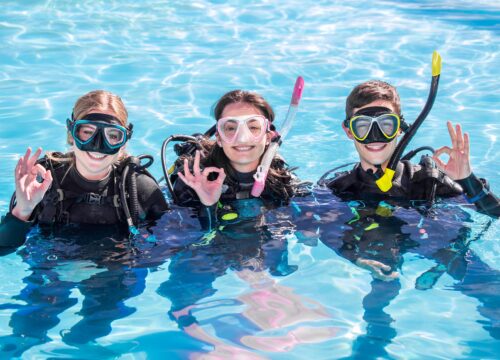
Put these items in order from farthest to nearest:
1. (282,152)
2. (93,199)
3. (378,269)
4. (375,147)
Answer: (282,152) → (375,147) → (93,199) → (378,269)

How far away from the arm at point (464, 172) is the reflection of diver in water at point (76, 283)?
1.63 m

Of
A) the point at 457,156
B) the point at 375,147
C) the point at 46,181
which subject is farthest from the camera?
the point at 375,147

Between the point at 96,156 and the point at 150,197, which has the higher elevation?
the point at 96,156

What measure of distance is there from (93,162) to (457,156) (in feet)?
6.44

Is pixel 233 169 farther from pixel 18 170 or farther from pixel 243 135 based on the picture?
pixel 18 170

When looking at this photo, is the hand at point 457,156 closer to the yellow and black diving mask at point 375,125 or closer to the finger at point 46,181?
the yellow and black diving mask at point 375,125

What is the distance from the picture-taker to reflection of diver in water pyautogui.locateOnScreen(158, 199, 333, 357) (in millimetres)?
3223

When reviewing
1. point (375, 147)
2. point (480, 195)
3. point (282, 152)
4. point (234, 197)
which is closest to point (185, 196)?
point (234, 197)

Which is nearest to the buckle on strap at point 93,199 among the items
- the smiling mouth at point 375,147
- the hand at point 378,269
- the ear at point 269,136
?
the ear at point 269,136

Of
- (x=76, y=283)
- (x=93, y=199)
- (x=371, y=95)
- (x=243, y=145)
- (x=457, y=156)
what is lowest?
(x=76, y=283)

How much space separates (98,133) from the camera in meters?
3.78

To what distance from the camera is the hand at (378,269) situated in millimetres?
3699

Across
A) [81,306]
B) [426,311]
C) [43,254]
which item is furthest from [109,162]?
[426,311]

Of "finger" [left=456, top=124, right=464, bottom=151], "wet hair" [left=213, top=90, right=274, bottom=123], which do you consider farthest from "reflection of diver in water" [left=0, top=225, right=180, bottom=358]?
"finger" [left=456, top=124, right=464, bottom=151]
